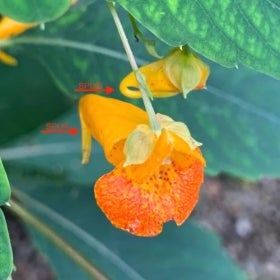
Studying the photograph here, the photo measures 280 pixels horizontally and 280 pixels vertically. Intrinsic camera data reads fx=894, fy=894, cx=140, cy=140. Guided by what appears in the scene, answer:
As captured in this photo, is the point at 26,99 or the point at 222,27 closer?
the point at 222,27

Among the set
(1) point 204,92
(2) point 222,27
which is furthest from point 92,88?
(2) point 222,27

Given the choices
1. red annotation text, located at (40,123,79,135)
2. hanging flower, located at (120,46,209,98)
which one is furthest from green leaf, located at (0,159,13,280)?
red annotation text, located at (40,123,79,135)

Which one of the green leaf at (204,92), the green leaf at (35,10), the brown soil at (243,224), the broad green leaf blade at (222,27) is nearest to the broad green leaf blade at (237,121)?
the green leaf at (204,92)

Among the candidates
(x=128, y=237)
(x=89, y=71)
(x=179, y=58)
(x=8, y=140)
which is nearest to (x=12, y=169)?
(x=8, y=140)

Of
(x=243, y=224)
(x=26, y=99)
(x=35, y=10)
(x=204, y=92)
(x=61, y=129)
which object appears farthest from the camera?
(x=243, y=224)

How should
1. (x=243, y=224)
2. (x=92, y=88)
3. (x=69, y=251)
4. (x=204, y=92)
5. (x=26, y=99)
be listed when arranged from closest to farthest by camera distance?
(x=69, y=251) → (x=92, y=88) → (x=204, y=92) → (x=26, y=99) → (x=243, y=224)

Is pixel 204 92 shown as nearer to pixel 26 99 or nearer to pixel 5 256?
pixel 26 99

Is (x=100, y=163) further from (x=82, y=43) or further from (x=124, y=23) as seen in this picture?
(x=124, y=23)
